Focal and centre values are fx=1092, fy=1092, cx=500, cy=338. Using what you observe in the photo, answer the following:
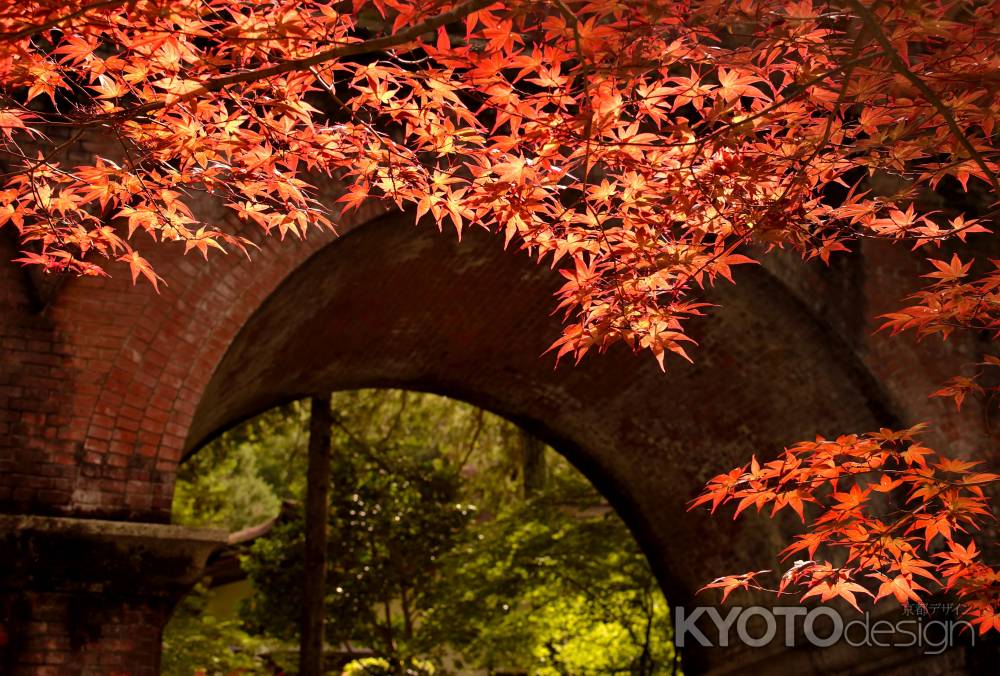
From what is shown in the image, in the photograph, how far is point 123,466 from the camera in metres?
5.55

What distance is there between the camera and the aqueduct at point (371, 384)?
5332mm

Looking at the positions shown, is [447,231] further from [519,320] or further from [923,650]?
[923,650]

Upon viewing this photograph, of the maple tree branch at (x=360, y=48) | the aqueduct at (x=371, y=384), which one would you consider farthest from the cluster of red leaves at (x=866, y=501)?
the aqueduct at (x=371, y=384)

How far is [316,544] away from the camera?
12609 mm

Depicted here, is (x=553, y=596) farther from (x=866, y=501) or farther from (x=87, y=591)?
(x=866, y=501)

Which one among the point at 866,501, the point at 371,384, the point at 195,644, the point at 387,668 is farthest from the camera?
the point at 387,668

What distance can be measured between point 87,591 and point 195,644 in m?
6.18

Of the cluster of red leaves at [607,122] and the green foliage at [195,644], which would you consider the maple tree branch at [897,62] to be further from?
the green foliage at [195,644]

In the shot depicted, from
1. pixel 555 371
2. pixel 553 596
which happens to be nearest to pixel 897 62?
pixel 555 371

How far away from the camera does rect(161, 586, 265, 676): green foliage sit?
10750mm

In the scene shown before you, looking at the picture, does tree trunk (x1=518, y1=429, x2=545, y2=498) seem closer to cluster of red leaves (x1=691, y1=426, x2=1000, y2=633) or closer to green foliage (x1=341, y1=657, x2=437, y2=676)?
green foliage (x1=341, y1=657, x2=437, y2=676)

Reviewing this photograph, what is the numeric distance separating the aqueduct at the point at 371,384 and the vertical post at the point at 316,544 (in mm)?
3545

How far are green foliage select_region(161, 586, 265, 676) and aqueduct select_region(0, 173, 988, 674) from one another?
2.96 m

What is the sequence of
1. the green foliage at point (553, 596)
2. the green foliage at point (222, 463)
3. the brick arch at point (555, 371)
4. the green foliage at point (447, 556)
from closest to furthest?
the brick arch at point (555, 371) < the green foliage at point (553, 596) < the green foliage at point (447, 556) < the green foliage at point (222, 463)
